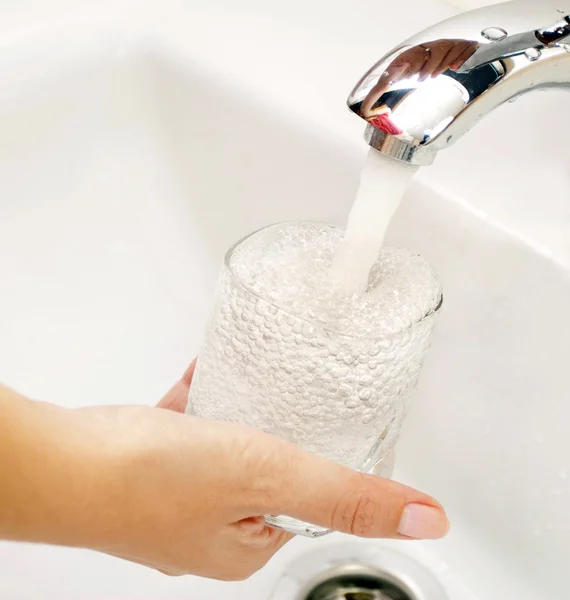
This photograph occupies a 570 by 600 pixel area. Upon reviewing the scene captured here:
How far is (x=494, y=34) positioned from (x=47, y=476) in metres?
0.21

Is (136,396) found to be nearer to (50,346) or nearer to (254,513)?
(50,346)

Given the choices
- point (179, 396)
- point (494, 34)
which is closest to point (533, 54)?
point (494, 34)

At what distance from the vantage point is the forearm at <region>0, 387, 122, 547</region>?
0.79 ft

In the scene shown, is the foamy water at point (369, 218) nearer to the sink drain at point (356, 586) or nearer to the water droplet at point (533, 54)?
the water droplet at point (533, 54)

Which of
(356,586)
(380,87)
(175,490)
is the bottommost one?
(356,586)

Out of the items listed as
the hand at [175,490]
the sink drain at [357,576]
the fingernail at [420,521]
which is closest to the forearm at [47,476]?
the hand at [175,490]

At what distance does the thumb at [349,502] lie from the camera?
280 mm

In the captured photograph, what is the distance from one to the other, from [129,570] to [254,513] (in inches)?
7.0

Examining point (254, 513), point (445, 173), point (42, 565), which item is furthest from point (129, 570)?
point (445, 173)

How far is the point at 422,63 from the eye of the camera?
0.86 ft

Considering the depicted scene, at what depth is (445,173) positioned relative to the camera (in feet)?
1.37

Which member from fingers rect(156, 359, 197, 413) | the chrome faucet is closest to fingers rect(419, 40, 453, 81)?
the chrome faucet

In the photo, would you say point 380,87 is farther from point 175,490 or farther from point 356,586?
point 356,586

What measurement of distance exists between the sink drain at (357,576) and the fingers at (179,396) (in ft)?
0.37
